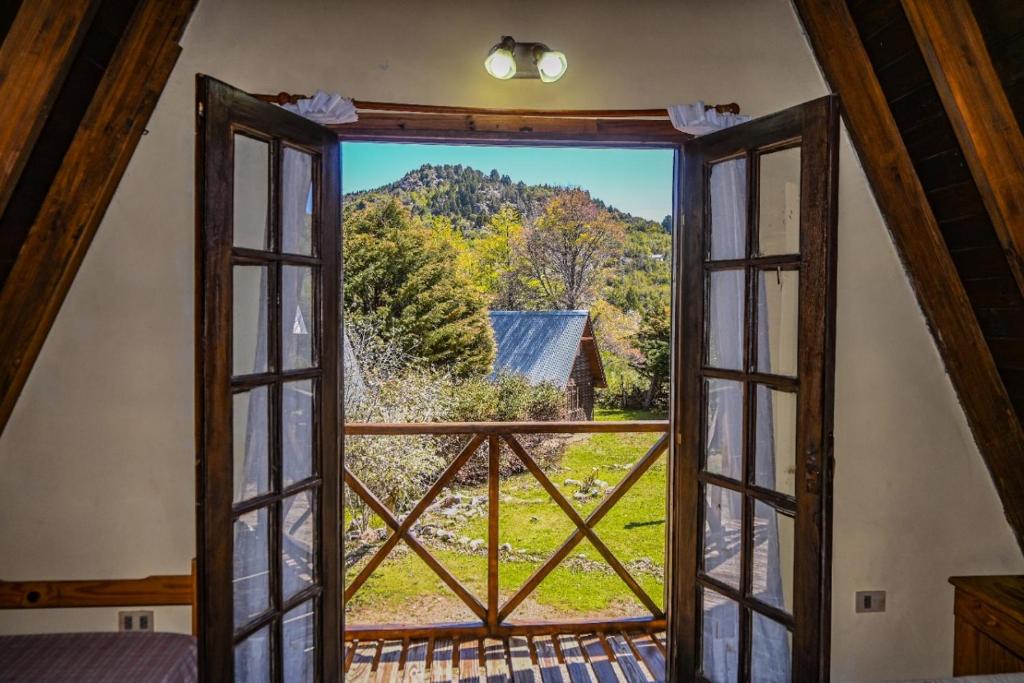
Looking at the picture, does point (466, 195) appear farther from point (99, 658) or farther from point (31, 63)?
point (99, 658)

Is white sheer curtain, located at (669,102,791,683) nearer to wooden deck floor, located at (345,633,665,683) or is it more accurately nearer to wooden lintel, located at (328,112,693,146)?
wooden lintel, located at (328,112,693,146)

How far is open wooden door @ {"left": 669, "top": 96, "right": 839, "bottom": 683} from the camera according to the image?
1.82 metres

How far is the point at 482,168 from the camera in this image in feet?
17.9

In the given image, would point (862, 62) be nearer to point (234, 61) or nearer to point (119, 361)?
point (234, 61)

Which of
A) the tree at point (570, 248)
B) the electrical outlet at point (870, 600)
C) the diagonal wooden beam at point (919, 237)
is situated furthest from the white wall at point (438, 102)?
the tree at point (570, 248)

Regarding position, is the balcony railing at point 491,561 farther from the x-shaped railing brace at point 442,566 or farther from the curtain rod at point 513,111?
the curtain rod at point 513,111

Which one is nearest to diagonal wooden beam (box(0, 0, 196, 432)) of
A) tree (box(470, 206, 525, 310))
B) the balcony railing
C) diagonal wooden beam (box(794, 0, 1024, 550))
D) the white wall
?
the white wall

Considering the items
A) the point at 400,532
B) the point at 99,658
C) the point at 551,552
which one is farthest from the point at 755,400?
the point at 551,552

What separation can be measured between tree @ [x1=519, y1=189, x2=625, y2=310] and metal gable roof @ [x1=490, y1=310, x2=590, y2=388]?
18cm

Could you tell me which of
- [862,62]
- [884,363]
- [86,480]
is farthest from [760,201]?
[86,480]

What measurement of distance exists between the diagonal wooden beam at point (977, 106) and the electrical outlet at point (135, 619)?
2.85 metres

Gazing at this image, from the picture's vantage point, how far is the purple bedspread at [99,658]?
64.7 inches

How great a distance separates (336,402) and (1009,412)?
7.29ft

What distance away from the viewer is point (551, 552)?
16.6ft
